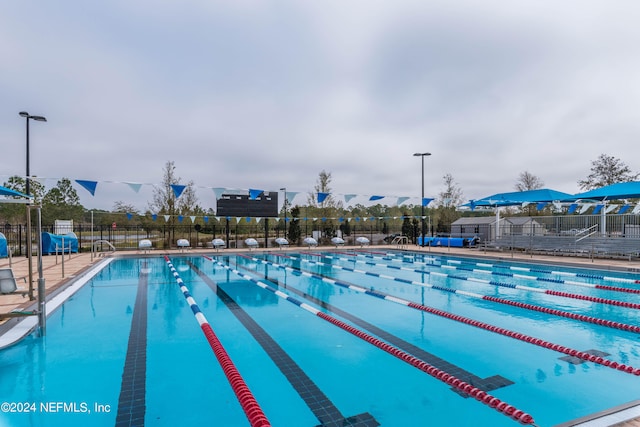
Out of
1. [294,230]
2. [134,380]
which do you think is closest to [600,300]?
[134,380]

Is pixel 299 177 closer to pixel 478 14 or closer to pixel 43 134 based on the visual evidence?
pixel 43 134

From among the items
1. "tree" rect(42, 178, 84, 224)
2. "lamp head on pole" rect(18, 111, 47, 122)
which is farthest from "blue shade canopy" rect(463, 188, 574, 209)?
"tree" rect(42, 178, 84, 224)

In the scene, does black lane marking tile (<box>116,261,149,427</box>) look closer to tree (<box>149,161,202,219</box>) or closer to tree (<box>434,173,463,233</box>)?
tree (<box>149,161,202,219</box>)

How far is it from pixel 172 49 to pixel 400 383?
9773 millimetres

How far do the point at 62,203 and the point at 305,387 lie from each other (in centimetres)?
2955

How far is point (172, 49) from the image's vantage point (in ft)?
29.6

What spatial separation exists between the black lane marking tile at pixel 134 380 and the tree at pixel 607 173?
3388 centimetres

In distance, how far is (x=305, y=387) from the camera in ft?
10.2

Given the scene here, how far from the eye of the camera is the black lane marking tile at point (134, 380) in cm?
257

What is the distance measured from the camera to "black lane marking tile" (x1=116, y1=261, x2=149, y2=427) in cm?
257

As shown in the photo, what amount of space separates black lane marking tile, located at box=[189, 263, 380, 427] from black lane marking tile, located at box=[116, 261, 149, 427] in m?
1.32

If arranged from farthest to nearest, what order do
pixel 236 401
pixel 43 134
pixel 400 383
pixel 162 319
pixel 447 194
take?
pixel 447 194 → pixel 43 134 → pixel 162 319 → pixel 400 383 → pixel 236 401

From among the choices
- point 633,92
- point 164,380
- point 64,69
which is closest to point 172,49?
point 64,69

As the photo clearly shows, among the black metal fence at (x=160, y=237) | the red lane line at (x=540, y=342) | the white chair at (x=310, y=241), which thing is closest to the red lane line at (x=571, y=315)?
the red lane line at (x=540, y=342)
